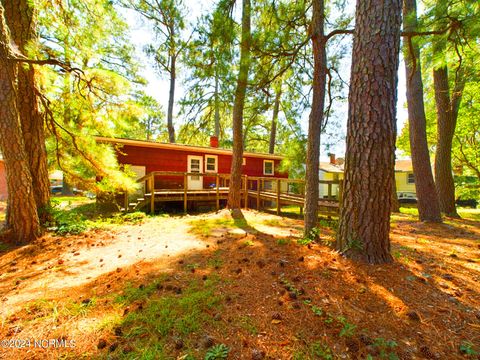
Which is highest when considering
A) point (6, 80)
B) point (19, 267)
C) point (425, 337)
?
point (6, 80)

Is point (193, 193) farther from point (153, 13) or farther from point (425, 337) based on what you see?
point (153, 13)

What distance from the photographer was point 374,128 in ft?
9.14

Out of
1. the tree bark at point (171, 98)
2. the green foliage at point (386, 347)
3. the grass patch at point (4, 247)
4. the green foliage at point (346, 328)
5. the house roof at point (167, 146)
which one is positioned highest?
the tree bark at point (171, 98)

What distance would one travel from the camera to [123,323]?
202cm

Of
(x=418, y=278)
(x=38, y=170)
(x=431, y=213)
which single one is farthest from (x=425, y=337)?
(x=38, y=170)

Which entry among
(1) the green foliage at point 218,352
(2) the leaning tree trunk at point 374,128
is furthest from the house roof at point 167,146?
(1) the green foliage at point 218,352

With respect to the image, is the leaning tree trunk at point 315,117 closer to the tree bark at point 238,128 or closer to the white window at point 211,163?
the tree bark at point 238,128

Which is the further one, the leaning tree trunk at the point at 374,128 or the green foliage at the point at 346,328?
the leaning tree trunk at the point at 374,128

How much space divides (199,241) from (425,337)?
3.68 m

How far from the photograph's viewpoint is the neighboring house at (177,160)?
11805 mm

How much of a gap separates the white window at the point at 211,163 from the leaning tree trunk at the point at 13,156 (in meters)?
9.98

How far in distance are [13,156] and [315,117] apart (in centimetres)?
578

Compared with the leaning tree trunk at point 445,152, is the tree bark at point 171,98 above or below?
above

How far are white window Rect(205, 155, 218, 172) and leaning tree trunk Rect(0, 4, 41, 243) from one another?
9.98 metres
